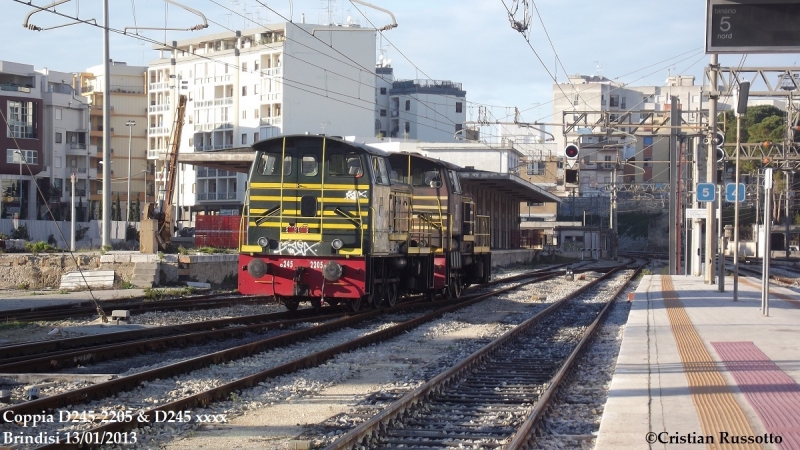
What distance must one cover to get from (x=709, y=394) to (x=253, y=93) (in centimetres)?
6945

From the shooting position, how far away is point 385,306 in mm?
19047

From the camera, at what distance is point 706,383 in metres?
9.00

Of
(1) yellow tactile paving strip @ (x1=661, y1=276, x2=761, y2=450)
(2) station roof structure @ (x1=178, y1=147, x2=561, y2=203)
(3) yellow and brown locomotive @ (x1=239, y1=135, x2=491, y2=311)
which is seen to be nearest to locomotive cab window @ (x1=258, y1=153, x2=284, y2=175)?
(3) yellow and brown locomotive @ (x1=239, y1=135, x2=491, y2=311)

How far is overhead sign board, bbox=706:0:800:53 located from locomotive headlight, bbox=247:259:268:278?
8.33 meters

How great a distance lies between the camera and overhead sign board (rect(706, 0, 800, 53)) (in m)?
13.2

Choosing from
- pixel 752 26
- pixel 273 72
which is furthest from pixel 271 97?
pixel 752 26

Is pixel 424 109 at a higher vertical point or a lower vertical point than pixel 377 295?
higher

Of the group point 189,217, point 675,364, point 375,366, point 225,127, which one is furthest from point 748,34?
point 189,217

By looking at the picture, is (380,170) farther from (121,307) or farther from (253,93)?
(253,93)

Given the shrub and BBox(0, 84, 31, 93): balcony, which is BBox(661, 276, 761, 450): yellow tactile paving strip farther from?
BBox(0, 84, 31, 93): balcony

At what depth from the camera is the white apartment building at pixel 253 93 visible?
237 ft

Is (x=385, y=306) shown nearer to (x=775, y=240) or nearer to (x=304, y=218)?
(x=304, y=218)

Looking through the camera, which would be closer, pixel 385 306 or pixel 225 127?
pixel 385 306

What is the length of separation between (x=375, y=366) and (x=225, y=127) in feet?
222
